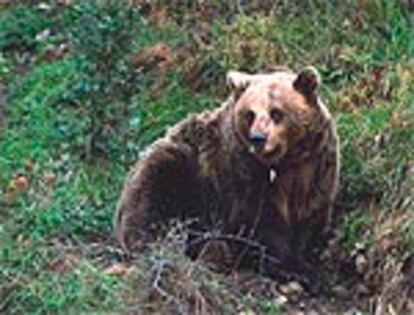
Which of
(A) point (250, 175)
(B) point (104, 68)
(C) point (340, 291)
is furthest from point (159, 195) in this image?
(B) point (104, 68)

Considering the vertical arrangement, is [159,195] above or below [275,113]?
below

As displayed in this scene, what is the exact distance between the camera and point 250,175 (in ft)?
20.3

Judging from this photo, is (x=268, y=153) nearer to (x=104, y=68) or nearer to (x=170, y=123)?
(x=170, y=123)

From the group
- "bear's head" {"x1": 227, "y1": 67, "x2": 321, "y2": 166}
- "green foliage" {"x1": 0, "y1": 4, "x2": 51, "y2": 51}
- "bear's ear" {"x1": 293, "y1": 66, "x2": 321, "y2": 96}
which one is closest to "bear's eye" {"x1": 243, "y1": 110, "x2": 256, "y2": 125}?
"bear's head" {"x1": 227, "y1": 67, "x2": 321, "y2": 166}

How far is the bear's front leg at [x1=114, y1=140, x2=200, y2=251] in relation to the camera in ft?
21.5

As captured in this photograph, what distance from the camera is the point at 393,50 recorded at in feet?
26.2

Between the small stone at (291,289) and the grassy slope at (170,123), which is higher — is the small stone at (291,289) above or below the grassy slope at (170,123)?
below

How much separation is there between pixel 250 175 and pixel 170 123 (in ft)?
6.72

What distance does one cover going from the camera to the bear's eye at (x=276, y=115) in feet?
19.5

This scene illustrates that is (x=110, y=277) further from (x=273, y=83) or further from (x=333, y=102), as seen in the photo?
(x=333, y=102)

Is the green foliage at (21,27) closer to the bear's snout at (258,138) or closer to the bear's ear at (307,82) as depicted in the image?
the bear's ear at (307,82)

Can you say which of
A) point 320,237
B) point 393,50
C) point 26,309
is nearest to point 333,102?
point 393,50

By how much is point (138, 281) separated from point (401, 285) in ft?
4.28

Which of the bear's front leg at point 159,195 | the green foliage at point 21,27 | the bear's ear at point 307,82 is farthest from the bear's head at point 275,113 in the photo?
the green foliage at point 21,27
